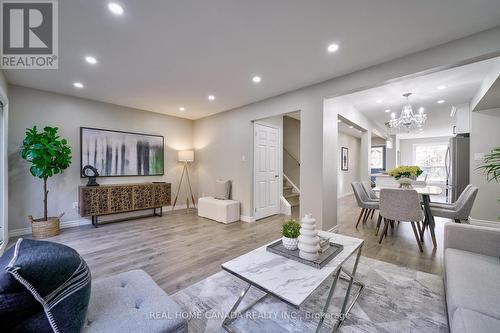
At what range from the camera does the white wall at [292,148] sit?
6898 millimetres

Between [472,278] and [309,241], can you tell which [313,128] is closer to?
[309,241]

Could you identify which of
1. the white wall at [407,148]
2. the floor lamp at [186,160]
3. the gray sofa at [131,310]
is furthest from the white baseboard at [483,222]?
the white wall at [407,148]

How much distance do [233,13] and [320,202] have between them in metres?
2.88

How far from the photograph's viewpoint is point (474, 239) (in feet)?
6.31

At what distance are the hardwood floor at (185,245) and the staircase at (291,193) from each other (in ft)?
4.52

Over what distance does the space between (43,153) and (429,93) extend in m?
7.27

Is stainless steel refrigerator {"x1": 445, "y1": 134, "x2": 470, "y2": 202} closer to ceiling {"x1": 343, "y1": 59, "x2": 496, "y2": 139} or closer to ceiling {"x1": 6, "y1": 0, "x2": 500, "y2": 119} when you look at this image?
ceiling {"x1": 343, "y1": 59, "x2": 496, "y2": 139}

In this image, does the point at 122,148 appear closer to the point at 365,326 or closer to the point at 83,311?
the point at 83,311

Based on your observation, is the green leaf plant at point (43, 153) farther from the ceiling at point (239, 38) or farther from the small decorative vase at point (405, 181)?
the small decorative vase at point (405, 181)

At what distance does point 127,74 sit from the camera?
10.6ft

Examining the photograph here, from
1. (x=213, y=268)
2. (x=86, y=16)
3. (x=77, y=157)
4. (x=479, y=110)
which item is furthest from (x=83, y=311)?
(x=479, y=110)

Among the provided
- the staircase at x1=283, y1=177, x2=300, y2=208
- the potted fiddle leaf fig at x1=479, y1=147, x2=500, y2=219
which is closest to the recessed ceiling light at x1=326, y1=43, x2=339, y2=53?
the potted fiddle leaf fig at x1=479, y1=147, x2=500, y2=219

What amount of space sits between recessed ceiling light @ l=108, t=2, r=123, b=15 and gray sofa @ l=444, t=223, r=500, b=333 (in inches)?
127

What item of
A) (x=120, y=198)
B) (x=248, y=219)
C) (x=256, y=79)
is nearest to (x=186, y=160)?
(x=120, y=198)
